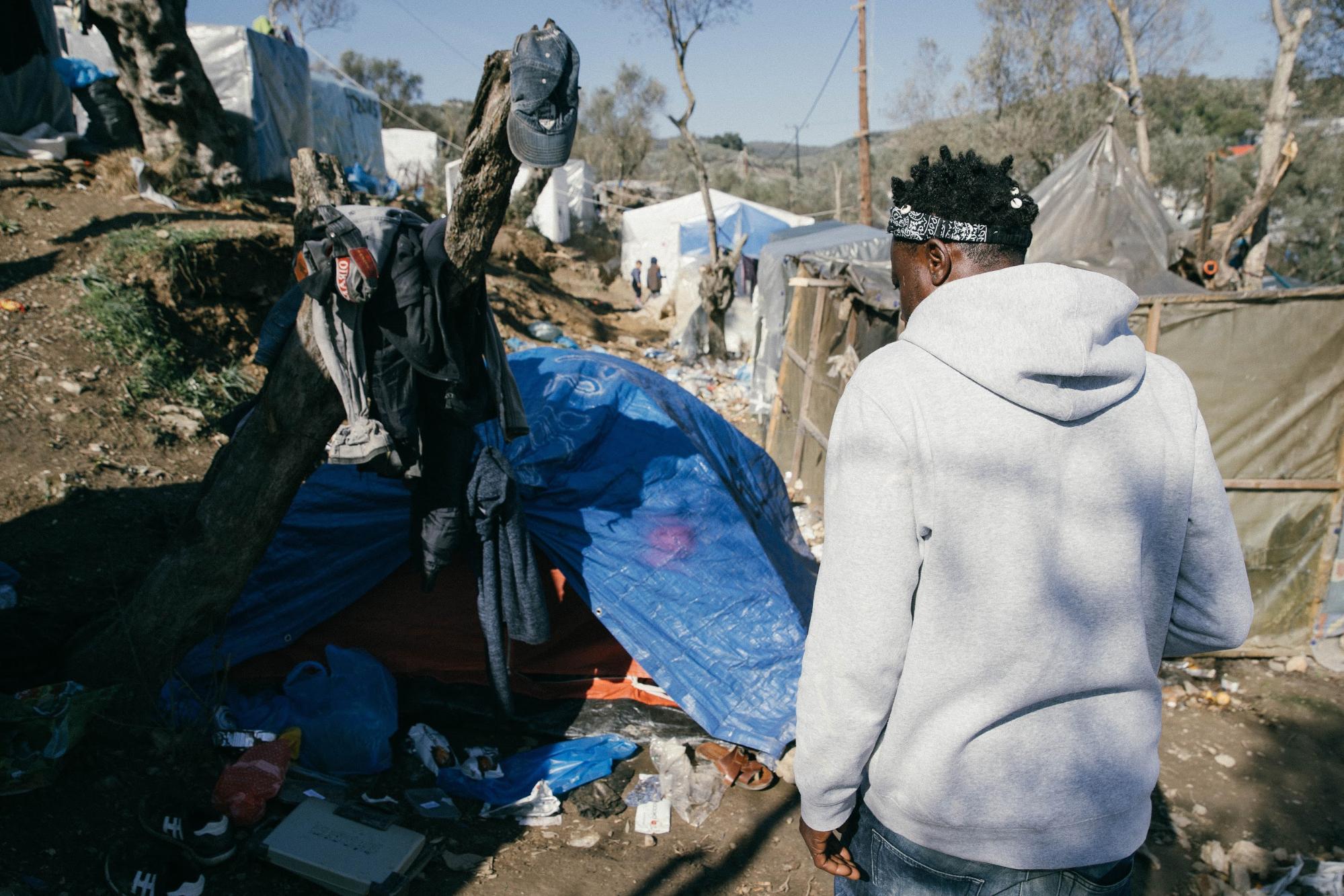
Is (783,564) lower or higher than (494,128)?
lower

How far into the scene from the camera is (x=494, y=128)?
7.95ft

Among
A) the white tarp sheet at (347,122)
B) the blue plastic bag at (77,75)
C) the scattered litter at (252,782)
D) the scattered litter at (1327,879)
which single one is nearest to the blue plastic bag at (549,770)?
the scattered litter at (252,782)

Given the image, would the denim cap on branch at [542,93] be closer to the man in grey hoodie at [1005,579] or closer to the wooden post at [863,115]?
the man in grey hoodie at [1005,579]

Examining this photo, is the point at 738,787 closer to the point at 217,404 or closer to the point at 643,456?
the point at 643,456

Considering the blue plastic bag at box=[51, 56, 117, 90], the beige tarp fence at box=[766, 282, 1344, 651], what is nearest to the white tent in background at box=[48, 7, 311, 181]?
the blue plastic bag at box=[51, 56, 117, 90]

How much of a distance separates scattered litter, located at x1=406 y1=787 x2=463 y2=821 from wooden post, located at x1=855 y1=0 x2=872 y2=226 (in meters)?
12.2

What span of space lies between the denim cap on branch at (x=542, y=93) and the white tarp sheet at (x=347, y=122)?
13.0 meters

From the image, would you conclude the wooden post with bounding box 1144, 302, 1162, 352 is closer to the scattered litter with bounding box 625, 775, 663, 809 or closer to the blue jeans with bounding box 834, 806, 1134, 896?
the scattered litter with bounding box 625, 775, 663, 809

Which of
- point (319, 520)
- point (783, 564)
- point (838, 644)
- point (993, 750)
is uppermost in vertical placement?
point (838, 644)

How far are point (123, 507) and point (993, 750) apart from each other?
5.08m

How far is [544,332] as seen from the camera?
1171 cm

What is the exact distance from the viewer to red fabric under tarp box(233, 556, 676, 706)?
383 centimetres

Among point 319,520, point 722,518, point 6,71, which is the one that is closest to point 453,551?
point 319,520

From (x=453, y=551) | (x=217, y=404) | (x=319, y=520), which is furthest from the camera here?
(x=217, y=404)
